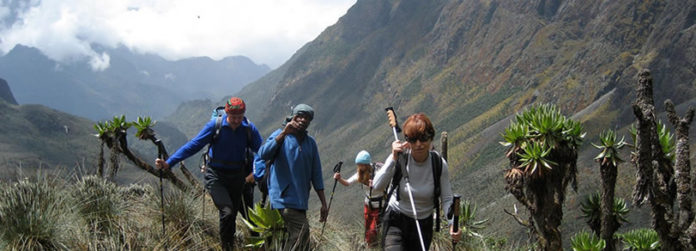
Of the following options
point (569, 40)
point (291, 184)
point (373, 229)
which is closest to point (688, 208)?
point (373, 229)

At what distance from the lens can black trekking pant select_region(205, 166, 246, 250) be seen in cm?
518

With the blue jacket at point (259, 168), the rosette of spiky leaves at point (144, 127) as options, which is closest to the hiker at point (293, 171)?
the blue jacket at point (259, 168)

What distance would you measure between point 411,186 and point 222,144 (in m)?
2.17

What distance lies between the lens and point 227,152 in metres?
5.51

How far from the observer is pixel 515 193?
693 cm

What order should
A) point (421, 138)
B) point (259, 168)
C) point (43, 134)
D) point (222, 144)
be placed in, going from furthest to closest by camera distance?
point (43, 134), point (222, 144), point (259, 168), point (421, 138)

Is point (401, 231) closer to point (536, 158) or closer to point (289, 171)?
point (289, 171)

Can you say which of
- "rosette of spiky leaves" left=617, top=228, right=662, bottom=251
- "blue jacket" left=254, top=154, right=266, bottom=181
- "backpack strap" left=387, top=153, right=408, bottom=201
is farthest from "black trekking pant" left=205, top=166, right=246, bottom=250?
"rosette of spiky leaves" left=617, top=228, right=662, bottom=251

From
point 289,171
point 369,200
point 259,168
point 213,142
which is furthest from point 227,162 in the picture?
point 369,200

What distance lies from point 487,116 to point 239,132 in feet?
546

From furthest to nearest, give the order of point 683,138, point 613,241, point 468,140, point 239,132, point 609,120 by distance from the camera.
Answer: point 468,140, point 609,120, point 613,241, point 683,138, point 239,132

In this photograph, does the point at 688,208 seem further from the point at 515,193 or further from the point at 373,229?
the point at 373,229

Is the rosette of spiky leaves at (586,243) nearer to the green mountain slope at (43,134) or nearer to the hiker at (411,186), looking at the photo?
the hiker at (411,186)

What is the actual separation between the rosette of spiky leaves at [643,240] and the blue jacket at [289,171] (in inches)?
214
